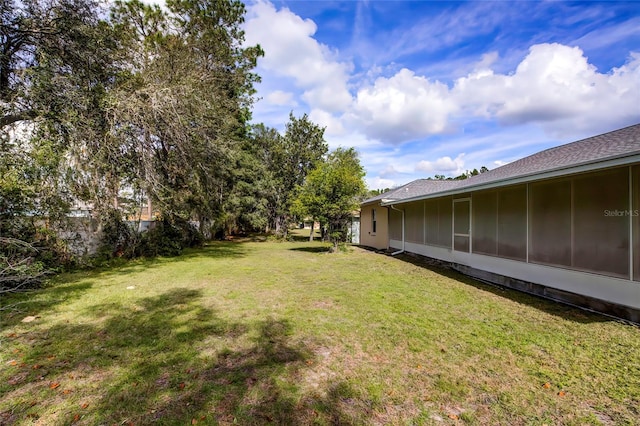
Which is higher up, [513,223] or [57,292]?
[513,223]

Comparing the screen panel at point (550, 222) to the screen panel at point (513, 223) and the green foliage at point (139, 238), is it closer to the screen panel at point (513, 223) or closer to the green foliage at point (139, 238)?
the screen panel at point (513, 223)

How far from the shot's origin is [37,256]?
7.04m

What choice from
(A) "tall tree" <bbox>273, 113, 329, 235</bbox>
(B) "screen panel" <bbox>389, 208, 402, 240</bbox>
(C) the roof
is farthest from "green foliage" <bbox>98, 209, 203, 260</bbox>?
(C) the roof

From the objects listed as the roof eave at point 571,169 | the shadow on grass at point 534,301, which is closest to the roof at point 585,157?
the roof eave at point 571,169

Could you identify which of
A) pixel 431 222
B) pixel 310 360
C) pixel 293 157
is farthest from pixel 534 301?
pixel 293 157

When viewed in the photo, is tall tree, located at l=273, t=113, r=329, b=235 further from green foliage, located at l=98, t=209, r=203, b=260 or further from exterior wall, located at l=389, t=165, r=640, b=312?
exterior wall, located at l=389, t=165, r=640, b=312

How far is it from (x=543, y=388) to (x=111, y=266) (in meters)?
10.5

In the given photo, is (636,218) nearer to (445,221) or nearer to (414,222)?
(445,221)

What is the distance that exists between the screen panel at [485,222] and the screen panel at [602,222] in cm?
209

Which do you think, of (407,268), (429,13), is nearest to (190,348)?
(407,268)

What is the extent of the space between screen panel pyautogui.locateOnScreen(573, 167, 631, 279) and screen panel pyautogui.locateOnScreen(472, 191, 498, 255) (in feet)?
6.86

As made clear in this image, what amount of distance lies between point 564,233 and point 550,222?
0.37 m

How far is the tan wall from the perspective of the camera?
1478cm

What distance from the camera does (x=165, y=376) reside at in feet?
9.23
